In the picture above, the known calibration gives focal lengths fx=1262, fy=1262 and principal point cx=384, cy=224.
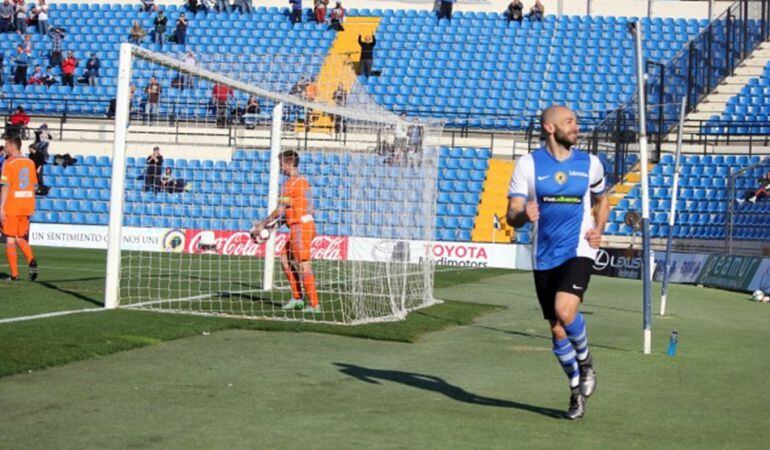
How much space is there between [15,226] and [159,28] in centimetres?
2680

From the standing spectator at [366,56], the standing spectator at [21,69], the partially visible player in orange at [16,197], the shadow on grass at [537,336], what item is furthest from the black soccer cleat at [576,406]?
the standing spectator at [21,69]

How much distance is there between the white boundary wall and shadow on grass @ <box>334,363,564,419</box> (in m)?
37.2

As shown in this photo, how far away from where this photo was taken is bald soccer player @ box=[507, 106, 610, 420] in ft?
29.7

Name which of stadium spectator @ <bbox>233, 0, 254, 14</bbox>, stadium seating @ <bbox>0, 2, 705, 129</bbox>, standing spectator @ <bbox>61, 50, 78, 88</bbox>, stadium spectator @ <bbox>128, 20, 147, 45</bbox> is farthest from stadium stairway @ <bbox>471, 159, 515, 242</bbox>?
standing spectator @ <bbox>61, 50, 78, 88</bbox>

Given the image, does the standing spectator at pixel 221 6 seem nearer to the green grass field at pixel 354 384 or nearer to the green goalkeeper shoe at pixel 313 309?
the green grass field at pixel 354 384

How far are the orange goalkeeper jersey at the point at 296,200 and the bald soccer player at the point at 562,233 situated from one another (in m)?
7.07

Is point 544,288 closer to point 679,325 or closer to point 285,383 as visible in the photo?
point 285,383

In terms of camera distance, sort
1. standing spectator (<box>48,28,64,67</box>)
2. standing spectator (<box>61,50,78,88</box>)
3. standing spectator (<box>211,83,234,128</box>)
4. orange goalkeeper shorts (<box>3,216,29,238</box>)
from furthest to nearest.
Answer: standing spectator (<box>48,28,64,67</box>), standing spectator (<box>61,50,78,88</box>), standing spectator (<box>211,83,234,128</box>), orange goalkeeper shorts (<box>3,216,29,238</box>)

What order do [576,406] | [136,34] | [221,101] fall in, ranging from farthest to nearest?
[136,34] → [221,101] → [576,406]

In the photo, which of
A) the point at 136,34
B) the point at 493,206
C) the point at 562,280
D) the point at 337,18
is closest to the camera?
the point at 562,280

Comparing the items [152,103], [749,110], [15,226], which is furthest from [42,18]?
[15,226]

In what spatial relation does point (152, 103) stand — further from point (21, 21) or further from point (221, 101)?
point (21, 21)

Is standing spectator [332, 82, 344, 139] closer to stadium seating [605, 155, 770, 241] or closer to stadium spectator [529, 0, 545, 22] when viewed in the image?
stadium seating [605, 155, 770, 241]

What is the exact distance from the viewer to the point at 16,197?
62.2 feet
